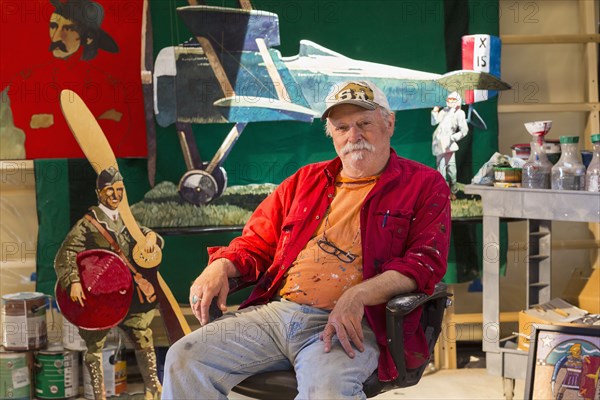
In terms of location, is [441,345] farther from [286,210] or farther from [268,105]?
[286,210]

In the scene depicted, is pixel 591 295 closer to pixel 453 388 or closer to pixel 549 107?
pixel 453 388

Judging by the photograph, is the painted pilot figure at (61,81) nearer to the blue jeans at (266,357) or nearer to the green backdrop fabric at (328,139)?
the green backdrop fabric at (328,139)

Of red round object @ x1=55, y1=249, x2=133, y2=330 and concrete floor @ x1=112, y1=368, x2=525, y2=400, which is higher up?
red round object @ x1=55, y1=249, x2=133, y2=330

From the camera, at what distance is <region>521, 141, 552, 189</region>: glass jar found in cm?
343

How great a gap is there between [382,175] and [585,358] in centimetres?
124

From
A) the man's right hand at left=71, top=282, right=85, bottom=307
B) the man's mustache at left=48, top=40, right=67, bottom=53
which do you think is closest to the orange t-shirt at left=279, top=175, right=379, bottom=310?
the man's right hand at left=71, top=282, right=85, bottom=307

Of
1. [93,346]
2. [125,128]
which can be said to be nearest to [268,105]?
[125,128]

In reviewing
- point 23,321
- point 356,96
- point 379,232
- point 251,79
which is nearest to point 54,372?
point 23,321

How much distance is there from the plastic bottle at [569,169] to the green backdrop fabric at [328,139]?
730 millimetres

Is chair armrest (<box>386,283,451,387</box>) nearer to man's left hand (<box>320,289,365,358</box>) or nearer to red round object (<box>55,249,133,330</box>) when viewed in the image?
man's left hand (<box>320,289,365,358</box>)

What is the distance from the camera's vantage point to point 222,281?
2492mm

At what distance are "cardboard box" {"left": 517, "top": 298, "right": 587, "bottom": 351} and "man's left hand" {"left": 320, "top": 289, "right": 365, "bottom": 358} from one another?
145 cm

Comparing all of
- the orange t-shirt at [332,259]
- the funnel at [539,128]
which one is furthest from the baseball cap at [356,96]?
the funnel at [539,128]

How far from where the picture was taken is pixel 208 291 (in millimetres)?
2453
